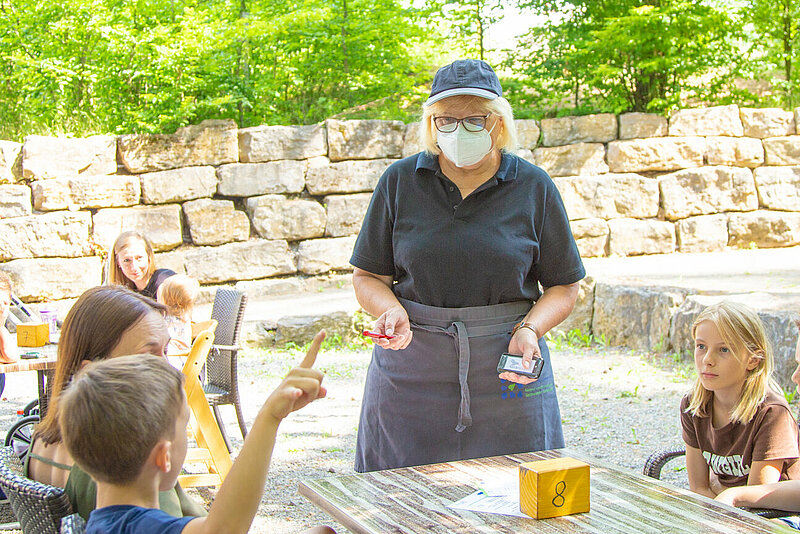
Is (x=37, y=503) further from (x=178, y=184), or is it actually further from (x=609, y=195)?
(x=609, y=195)

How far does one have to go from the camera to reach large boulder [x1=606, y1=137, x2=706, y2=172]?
29.4 feet

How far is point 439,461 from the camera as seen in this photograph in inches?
90.6

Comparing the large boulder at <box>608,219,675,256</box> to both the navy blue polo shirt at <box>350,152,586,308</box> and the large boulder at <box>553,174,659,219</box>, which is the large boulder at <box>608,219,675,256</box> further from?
the navy blue polo shirt at <box>350,152,586,308</box>

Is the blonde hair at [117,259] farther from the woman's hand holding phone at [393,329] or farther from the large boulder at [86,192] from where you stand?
the large boulder at [86,192]

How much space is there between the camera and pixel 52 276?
7.91m

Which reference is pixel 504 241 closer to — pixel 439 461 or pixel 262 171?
pixel 439 461

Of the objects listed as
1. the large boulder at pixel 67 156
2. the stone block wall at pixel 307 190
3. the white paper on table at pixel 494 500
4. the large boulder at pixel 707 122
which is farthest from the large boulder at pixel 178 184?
the white paper on table at pixel 494 500

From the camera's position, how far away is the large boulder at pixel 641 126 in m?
9.04

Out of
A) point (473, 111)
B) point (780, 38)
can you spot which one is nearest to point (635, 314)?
point (473, 111)

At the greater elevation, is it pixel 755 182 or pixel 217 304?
pixel 755 182

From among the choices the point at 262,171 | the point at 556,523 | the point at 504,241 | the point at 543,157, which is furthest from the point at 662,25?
the point at 556,523

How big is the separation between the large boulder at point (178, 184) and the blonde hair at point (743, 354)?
6751 millimetres

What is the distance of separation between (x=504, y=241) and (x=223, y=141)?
6762 mm

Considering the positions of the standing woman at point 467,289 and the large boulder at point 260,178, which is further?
the large boulder at point 260,178
